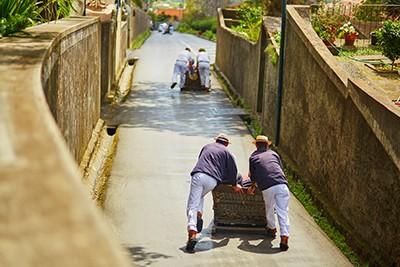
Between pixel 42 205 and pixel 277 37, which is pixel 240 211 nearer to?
pixel 42 205

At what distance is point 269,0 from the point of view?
953 inches

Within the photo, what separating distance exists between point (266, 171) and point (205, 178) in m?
0.76

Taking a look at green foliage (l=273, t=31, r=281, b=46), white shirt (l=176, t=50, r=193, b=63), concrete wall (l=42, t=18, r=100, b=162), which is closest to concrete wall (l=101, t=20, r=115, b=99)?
white shirt (l=176, t=50, r=193, b=63)

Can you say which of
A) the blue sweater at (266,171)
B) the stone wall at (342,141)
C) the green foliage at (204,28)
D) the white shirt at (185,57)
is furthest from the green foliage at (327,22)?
the green foliage at (204,28)

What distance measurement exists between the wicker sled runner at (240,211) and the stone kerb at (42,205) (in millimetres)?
6413

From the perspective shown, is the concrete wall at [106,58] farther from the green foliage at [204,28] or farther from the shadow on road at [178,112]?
the green foliage at [204,28]

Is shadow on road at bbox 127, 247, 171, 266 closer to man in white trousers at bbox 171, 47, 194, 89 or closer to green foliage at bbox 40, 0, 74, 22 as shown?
green foliage at bbox 40, 0, 74, 22

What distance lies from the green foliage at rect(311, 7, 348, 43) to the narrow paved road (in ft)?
9.44

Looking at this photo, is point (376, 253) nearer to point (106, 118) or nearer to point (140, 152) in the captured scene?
point (140, 152)

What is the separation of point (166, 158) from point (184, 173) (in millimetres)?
1307

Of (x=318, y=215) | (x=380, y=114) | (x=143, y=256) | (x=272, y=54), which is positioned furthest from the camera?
(x=272, y=54)

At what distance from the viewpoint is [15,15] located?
1001 centimetres

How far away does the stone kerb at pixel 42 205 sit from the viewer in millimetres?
2635

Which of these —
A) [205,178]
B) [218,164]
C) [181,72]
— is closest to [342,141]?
[218,164]
